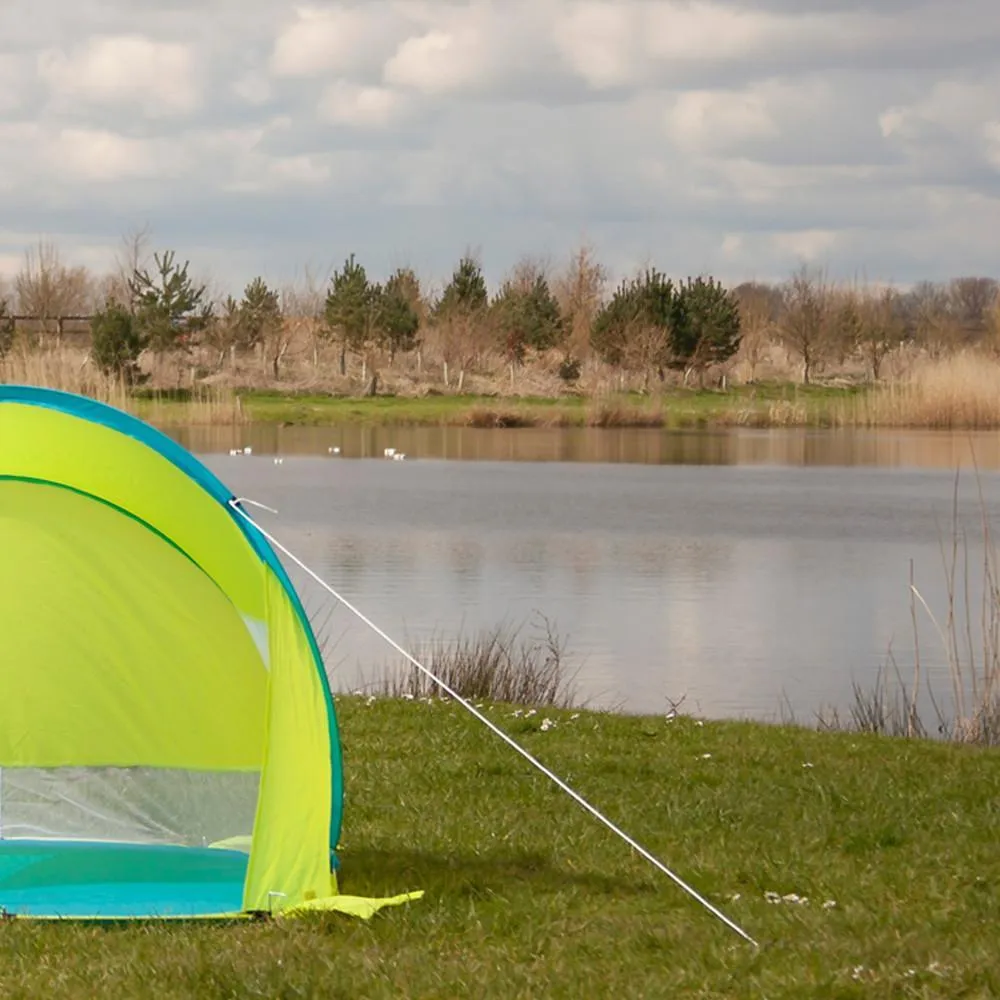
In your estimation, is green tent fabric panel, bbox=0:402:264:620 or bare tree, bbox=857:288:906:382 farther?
bare tree, bbox=857:288:906:382

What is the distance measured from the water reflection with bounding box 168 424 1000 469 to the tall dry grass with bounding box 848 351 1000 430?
1.10 ft

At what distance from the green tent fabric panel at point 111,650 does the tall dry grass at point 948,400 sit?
35.8 metres

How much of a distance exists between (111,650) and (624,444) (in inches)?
1420

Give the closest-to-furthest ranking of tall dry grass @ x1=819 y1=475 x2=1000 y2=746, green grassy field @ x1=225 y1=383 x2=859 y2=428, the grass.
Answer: tall dry grass @ x1=819 y1=475 x2=1000 y2=746
the grass
green grassy field @ x1=225 y1=383 x2=859 y2=428

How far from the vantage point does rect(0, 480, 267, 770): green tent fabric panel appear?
6.66 metres

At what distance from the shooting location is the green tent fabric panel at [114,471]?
6.01 m

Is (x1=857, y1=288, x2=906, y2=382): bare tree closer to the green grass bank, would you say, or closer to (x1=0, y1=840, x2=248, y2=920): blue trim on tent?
the green grass bank

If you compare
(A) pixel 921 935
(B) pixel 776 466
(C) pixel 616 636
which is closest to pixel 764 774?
(A) pixel 921 935

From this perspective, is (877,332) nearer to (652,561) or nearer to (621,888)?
(652,561)

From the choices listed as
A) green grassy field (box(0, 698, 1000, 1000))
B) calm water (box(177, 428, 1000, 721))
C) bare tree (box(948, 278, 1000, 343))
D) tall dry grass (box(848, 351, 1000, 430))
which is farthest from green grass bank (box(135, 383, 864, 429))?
bare tree (box(948, 278, 1000, 343))

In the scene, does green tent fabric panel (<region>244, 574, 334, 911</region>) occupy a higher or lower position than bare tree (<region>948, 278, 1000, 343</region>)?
lower

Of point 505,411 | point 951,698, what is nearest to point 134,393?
point 505,411

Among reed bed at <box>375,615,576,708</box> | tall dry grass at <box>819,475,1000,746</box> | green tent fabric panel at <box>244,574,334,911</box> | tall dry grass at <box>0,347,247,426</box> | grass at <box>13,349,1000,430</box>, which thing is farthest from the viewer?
grass at <box>13,349,1000,430</box>

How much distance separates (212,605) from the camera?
670cm
